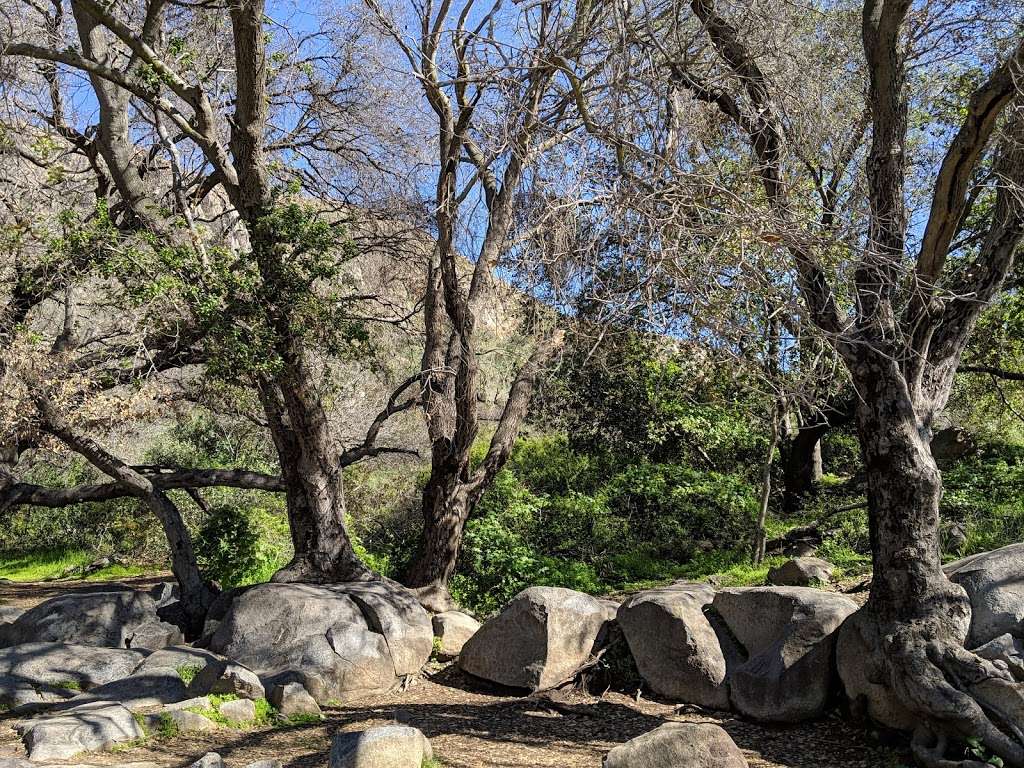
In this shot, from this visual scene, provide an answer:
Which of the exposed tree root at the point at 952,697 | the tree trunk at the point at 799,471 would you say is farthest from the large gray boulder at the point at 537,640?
the tree trunk at the point at 799,471

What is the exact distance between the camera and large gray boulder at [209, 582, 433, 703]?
311 inches

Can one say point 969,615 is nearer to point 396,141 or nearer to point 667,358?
point 667,358

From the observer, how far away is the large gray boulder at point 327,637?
7906 millimetres

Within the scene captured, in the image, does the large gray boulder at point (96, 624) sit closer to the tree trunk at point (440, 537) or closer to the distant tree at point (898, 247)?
the tree trunk at point (440, 537)

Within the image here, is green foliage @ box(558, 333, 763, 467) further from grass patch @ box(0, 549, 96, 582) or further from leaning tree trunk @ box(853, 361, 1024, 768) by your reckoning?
grass patch @ box(0, 549, 96, 582)

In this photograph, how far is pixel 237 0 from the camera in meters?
8.76

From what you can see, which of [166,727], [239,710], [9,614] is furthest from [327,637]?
[9,614]

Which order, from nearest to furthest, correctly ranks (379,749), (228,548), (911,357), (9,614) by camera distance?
1. (379,749)
2. (911,357)
3. (9,614)
4. (228,548)

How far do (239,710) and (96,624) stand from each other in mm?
3036

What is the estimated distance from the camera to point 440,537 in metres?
10.5

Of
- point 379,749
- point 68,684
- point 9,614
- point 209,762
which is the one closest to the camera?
point 209,762

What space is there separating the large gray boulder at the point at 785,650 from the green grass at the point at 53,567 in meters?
10.0

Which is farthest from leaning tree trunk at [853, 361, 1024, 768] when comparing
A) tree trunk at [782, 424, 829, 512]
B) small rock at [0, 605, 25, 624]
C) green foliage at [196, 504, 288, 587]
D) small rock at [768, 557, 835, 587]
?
tree trunk at [782, 424, 829, 512]

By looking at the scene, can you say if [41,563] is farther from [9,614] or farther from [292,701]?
[292,701]
